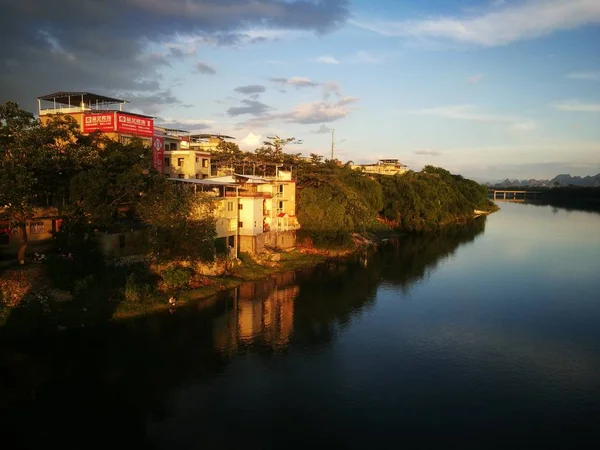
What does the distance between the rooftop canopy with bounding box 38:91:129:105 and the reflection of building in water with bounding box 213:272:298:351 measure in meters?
22.3

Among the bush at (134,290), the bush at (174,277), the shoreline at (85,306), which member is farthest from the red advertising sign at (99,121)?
the bush at (134,290)

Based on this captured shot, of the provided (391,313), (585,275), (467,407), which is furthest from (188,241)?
(585,275)

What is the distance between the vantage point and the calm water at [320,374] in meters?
16.4

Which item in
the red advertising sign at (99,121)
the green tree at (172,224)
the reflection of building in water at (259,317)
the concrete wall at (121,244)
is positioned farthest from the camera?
the red advertising sign at (99,121)

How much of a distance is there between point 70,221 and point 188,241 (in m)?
7.03

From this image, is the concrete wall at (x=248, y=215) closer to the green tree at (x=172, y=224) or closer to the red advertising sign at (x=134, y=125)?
the green tree at (x=172, y=224)

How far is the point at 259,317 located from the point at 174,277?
614 cm

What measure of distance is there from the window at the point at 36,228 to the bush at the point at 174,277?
8.53m

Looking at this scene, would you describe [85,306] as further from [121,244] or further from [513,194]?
[513,194]

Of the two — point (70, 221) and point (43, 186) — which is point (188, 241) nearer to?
point (70, 221)

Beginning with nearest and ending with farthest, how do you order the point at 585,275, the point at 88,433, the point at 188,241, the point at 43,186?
the point at 88,433 < the point at 43,186 < the point at 188,241 < the point at 585,275

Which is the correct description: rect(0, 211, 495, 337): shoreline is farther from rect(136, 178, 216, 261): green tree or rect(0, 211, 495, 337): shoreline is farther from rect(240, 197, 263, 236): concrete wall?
rect(240, 197, 263, 236): concrete wall

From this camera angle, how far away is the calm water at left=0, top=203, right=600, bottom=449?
1638 centimetres

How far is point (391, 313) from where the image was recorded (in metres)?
30.4
